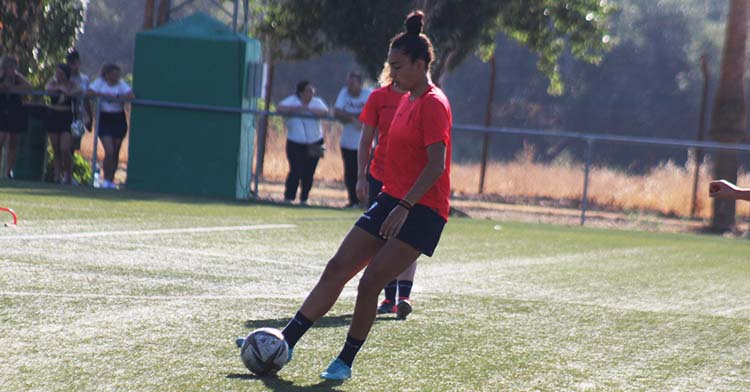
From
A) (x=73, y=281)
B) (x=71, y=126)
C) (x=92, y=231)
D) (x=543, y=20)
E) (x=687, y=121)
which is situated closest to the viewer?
(x=73, y=281)

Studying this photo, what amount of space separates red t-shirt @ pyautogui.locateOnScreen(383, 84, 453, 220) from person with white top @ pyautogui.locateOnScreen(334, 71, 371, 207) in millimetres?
11994

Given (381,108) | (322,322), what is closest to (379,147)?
(381,108)

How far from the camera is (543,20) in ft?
87.4

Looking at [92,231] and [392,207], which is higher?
[392,207]

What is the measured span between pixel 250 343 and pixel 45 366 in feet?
3.09

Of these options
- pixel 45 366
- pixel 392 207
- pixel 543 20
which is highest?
pixel 543 20

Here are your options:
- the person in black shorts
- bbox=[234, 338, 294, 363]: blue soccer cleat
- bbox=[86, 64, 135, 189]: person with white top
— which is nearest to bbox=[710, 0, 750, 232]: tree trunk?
bbox=[86, 64, 135, 189]: person with white top

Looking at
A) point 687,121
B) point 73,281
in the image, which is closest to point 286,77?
point 687,121

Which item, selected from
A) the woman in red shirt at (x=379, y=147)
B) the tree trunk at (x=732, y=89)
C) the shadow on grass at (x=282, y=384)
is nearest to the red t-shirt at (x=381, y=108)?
the woman in red shirt at (x=379, y=147)

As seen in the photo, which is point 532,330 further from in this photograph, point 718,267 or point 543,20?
point 543,20

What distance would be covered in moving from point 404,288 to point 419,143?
2.52 m

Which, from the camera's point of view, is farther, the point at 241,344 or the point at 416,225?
the point at 241,344

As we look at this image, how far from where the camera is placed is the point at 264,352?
19.0ft

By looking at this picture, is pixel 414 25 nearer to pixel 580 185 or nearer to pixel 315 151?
pixel 315 151
